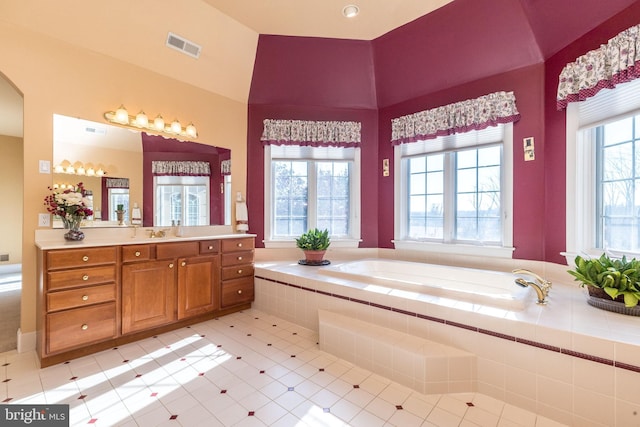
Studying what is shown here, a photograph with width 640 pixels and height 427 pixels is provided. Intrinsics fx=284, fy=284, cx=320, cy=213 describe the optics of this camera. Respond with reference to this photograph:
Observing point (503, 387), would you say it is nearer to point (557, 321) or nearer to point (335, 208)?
point (557, 321)

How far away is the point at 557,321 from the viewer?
1.71 metres

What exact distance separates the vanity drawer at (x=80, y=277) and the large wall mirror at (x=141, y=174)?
0.57 meters

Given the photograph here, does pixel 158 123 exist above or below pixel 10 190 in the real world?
above

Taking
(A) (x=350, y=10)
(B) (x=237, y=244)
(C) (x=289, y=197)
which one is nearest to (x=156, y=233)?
(B) (x=237, y=244)

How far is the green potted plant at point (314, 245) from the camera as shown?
347 centimetres

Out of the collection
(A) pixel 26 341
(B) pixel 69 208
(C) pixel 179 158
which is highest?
(C) pixel 179 158

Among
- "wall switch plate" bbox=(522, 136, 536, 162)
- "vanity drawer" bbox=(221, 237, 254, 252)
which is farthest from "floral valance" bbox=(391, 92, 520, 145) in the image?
"vanity drawer" bbox=(221, 237, 254, 252)

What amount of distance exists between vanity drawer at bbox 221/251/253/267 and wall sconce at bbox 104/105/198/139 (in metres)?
1.45

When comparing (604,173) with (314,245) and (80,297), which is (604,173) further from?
(80,297)

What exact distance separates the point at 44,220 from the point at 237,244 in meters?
1.65

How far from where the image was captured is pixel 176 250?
9.08 feet

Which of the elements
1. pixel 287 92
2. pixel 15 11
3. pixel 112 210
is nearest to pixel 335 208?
pixel 287 92

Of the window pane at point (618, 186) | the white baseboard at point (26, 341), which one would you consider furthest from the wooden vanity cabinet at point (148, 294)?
the window pane at point (618, 186)

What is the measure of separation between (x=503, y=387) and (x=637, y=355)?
66cm
